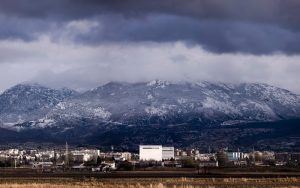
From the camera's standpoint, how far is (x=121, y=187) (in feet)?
343

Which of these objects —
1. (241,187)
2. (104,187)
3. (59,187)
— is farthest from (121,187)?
(241,187)

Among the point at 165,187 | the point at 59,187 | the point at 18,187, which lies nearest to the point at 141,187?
the point at 165,187

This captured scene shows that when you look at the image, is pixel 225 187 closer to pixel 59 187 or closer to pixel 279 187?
pixel 279 187

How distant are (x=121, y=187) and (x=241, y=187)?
55.3 ft

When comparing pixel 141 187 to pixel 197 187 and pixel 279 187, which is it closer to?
pixel 197 187

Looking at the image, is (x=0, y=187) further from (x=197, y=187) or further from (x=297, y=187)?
(x=297, y=187)

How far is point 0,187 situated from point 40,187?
561cm

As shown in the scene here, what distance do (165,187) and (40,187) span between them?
18048 millimetres

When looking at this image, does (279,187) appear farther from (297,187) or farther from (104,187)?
(104,187)

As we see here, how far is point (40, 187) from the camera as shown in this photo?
346 ft

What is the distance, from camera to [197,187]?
100312 mm

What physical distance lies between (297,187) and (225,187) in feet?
32.8

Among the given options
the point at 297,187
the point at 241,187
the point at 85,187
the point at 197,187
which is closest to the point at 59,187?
the point at 85,187

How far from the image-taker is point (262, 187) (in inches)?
4060
